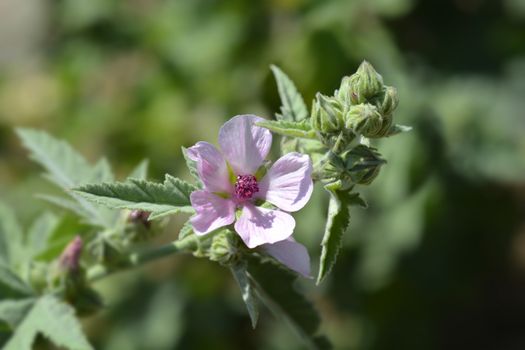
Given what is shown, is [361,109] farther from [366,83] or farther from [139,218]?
[139,218]

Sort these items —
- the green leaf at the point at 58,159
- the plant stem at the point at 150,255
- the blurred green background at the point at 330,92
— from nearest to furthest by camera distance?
1. the plant stem at the point at 150,255
2. the green leaf at the point at 58,159
3. the blurred green background at the point at 330,92

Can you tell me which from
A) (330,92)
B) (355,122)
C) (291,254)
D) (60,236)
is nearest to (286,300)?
(291,254)

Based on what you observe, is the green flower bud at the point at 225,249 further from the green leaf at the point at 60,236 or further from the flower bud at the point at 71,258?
the green leaf at the point at 60,236

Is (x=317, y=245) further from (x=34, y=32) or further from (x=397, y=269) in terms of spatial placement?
(x=34, y=32)

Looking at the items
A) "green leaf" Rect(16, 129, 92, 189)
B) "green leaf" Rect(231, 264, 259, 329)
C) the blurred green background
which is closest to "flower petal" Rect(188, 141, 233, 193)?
"green leaf" Rect(231, 264, 259, 329)

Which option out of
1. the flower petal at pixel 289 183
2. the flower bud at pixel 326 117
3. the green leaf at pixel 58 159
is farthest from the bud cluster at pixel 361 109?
the green leaf at pixel 58 159

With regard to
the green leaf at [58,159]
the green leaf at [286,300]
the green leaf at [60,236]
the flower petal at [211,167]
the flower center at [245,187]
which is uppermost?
the green leaf at [58,159]
